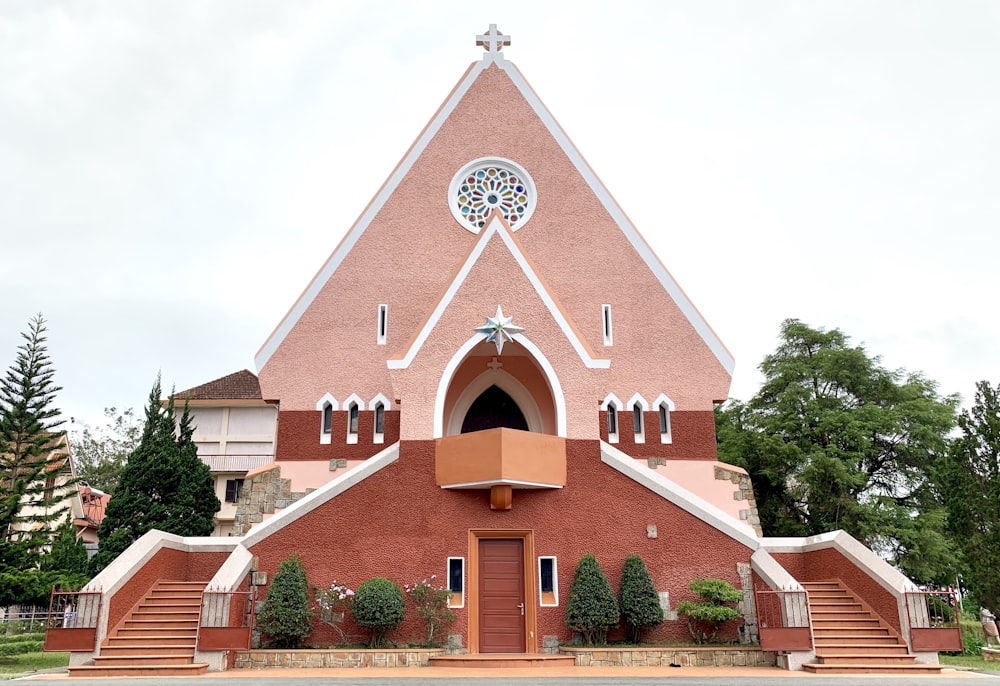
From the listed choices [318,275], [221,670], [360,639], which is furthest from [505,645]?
[318,275]

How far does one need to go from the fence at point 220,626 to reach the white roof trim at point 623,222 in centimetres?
1163

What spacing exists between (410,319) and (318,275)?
257cm

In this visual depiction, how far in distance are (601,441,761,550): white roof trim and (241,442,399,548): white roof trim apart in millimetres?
4150

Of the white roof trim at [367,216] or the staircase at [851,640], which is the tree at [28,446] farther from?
the staircase at [851,640]

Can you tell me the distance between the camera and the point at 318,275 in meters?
19.3

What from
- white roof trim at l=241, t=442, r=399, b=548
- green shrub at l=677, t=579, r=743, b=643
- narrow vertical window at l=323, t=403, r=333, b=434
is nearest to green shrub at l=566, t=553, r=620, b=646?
green shrub at l=677, t=579, r=743, b=643

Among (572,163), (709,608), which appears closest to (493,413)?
(572,163)

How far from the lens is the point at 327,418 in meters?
18.3

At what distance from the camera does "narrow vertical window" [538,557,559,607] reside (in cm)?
1392

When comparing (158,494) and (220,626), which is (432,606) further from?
(158,494)

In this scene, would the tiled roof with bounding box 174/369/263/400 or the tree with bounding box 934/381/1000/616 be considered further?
the tiled roof with bounding box 174/369/263/400

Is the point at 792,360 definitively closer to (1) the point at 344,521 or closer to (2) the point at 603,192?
(2) the point at 603,192

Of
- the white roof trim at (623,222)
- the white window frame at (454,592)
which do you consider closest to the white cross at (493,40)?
the white roof trim at (623,222)

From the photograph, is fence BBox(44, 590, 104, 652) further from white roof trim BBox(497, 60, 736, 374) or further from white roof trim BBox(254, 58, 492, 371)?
white roof trim BBox(497, 60, 736, 374)
